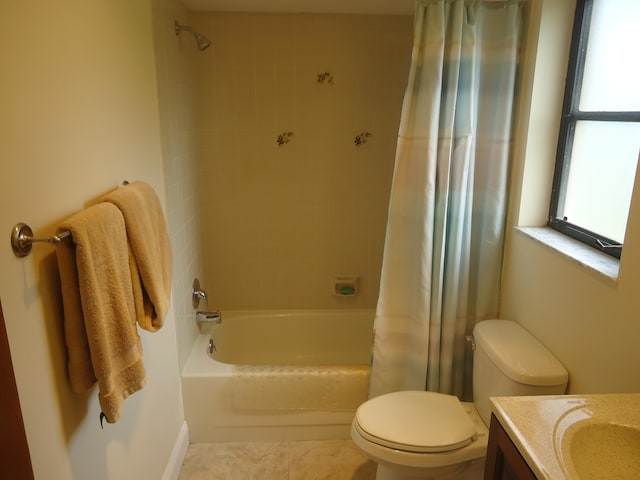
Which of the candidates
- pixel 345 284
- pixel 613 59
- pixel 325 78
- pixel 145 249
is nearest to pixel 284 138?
pixel 325 78

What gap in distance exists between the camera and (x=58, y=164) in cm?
116

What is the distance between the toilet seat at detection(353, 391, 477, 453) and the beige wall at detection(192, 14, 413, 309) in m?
1.19

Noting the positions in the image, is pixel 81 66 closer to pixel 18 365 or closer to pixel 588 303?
pixel 18 365

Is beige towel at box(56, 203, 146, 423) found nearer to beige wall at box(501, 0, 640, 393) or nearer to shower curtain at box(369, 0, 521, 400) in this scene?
shower curtain at box(369, 0, 521, 400)

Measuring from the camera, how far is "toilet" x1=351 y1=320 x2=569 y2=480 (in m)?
1.61

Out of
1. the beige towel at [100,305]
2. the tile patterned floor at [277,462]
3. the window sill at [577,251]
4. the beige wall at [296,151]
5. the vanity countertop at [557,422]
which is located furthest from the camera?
the beige wall at [296,151]

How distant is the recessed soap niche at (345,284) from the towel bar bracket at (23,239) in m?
2.06

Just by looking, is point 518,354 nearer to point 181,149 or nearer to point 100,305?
point 100,305

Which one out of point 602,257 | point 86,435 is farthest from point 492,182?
point 86,435

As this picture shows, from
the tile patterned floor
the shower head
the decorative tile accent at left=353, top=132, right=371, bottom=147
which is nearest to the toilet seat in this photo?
the tile patterned floor

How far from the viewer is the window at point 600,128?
151 cm

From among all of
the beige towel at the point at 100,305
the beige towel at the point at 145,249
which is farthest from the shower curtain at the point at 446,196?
the beige towel at the point at 100,305

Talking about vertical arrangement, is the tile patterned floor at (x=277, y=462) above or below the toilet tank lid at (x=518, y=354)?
below

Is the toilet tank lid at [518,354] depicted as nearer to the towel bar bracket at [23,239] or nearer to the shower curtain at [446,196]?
the shower curtain at [446,196]
